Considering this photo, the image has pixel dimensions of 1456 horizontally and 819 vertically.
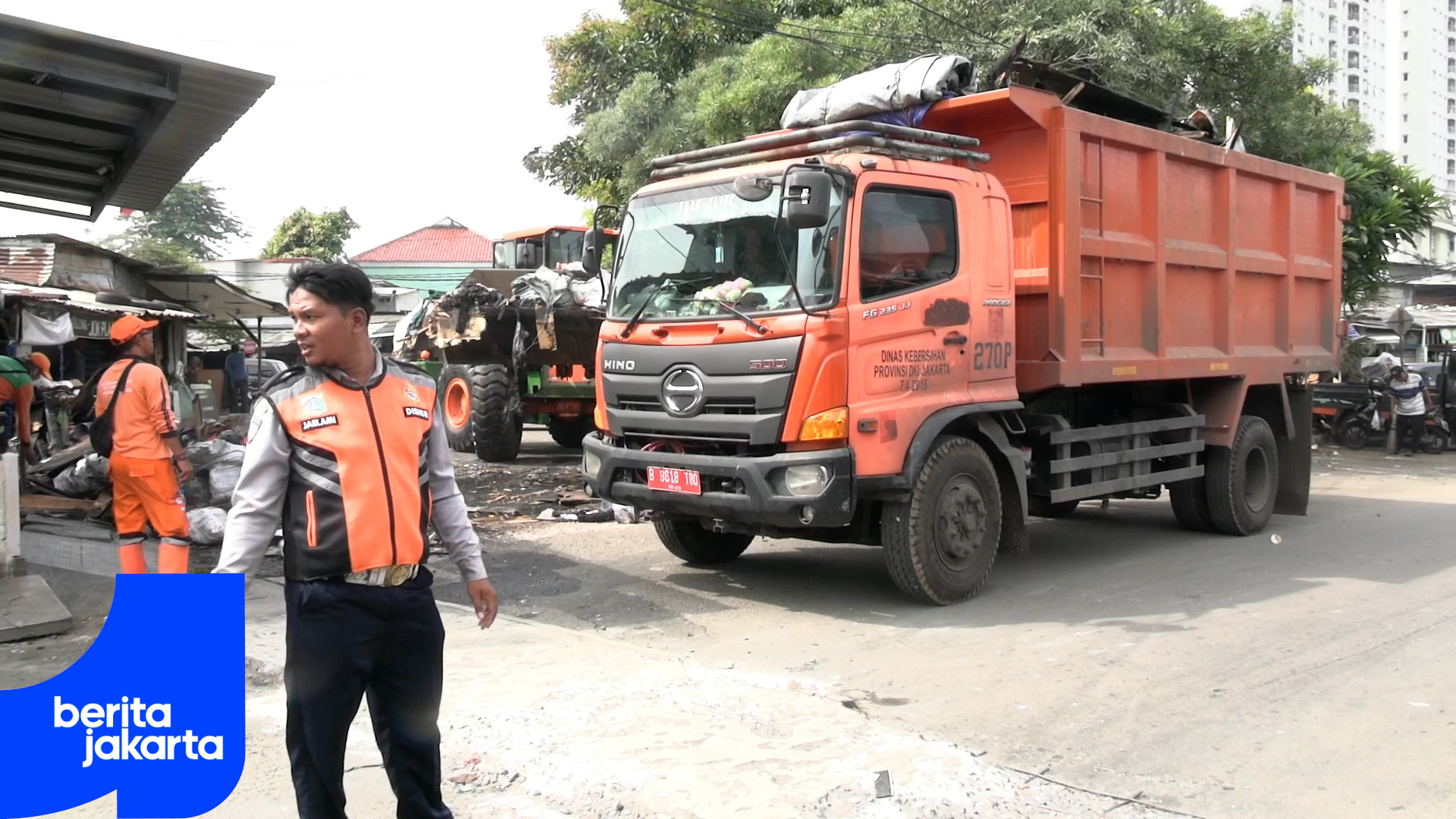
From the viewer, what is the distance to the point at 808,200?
5758mm

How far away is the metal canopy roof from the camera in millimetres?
5543

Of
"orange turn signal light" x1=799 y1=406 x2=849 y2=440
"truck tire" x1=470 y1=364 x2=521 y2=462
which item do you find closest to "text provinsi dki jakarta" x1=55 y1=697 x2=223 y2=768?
"orange turn signal light" x1=799 y1=406 x2=849 y2=440

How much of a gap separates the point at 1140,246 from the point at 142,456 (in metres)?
6.51

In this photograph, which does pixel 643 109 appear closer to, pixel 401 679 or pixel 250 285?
pixel 401 679

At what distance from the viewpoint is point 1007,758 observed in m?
4.23

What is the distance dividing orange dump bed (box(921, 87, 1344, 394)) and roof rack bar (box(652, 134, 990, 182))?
0.40m

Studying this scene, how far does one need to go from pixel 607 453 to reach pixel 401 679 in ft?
12.7

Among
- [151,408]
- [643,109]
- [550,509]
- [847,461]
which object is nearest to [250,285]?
[643,109]

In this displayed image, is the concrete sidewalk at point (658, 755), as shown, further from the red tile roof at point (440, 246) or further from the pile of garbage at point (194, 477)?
the red tile roof at point (440, 246)

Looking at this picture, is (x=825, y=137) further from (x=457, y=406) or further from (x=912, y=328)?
(x=457, y=406)

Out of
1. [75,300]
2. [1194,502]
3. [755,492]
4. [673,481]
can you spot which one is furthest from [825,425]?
[75,300]

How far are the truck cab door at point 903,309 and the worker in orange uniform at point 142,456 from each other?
12.6 feet

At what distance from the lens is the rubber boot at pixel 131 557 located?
631cm

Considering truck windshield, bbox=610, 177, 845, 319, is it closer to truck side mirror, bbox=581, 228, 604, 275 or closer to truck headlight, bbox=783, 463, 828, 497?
truck side mirror, bbox=581, 228, 604, 275
